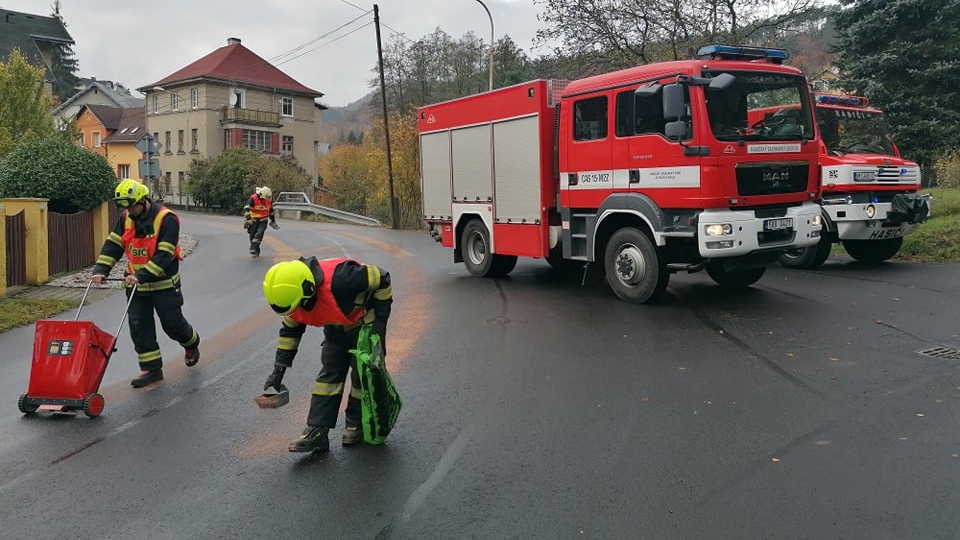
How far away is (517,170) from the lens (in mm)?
11445

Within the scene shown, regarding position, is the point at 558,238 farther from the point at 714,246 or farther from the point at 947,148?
the point at 947,148

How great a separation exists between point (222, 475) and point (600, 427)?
96.1 inches

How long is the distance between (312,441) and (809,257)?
33.9ft

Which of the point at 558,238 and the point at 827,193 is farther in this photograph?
the point at 827,193

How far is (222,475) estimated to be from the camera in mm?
4500

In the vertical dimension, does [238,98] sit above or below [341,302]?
above

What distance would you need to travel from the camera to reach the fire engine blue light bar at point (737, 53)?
9375 millimetres

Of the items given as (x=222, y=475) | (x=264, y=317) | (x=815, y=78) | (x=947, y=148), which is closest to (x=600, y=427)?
(x=222, y=475)

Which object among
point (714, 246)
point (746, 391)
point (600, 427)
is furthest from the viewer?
point (714, 246)

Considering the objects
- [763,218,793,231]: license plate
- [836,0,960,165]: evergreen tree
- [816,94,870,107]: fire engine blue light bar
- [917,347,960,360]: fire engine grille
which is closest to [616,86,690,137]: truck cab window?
[763,218,793,231]: license plate

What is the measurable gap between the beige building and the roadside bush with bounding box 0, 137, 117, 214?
39.7 m

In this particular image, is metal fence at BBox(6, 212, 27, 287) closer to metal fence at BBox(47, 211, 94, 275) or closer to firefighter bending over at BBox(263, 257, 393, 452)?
metal fence at BBox(47, 211, 94, 275)

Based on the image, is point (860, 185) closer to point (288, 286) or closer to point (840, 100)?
point (840, 100)

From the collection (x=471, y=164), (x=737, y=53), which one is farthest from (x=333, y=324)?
(x=471, y=164)
